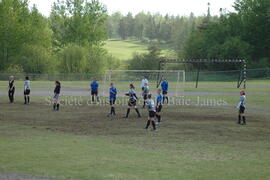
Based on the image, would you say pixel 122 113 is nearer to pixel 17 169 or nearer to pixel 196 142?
pixel 196 142

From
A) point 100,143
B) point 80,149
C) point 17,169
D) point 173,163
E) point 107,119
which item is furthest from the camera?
point 107,119

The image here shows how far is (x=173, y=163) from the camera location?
15156 mm

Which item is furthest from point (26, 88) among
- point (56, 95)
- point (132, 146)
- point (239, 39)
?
point (239, 39)

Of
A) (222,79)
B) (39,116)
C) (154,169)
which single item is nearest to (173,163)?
(154,169)

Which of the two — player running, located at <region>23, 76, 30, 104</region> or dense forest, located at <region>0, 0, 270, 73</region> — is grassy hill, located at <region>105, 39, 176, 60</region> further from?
player running, located at <region>23, 76, 30, 104</region>

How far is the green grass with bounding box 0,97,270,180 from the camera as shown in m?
14.0

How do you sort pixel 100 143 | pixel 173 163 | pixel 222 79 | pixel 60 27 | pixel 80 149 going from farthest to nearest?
pixel 60 27, pixel 222 79, pixel 100 143, pixel 80 149, pixel 173 163

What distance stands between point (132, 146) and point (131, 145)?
284mm

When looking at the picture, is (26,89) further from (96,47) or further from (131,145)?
(96,47)

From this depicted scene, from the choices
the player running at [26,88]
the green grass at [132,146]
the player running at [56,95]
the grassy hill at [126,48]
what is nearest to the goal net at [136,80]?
the player running at [26,88]

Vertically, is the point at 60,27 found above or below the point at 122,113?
above

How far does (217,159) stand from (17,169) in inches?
254

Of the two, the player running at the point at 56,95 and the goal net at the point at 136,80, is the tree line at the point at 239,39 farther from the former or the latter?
the player running at the point at 56,95

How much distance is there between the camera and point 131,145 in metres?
18.8
